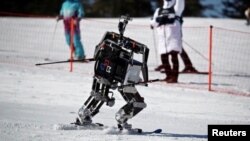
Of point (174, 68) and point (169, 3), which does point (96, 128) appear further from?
point (174, 68)

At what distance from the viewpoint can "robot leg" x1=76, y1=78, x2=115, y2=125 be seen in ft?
25.3

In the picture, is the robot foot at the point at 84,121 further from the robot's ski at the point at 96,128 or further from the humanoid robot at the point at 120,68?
the humanoid robot at the point at 120,68

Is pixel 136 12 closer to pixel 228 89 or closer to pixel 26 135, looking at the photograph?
pixel 228 89

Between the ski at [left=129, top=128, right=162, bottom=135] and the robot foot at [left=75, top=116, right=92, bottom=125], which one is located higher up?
the robot foot at [left=75, top=116, right=92, bottom=125]

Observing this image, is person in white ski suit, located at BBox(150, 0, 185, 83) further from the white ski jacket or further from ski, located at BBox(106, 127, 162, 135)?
ski, located at BBox(106, 127, 162, 135)

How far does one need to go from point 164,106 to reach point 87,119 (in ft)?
9.44

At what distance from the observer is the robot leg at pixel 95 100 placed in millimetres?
7699

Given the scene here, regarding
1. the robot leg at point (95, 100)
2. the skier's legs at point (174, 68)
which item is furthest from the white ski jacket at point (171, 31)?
the robot leg at point (95, 100)

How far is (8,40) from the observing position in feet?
63.8

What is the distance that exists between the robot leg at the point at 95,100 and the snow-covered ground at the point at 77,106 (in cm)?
18

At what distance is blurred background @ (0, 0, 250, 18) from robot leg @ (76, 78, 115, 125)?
33897 millimetres

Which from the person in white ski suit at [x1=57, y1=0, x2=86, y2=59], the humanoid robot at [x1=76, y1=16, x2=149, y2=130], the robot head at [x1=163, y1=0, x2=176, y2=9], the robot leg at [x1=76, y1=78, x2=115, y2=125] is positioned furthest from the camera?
the person in white ski suit at [x1=57, y1=0, x2=86, y2=59]

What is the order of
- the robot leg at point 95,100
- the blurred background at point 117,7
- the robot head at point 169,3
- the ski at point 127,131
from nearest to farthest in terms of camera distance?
the robot leg at point 95,100 → the ski at point 127,131 → the robot head at point 169,3 → the blurred background at point 117,7

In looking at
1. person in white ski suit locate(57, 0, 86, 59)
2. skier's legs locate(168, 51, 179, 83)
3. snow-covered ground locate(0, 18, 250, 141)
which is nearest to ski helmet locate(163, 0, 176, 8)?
skier's legs locate(168, 51, 179, 83)
